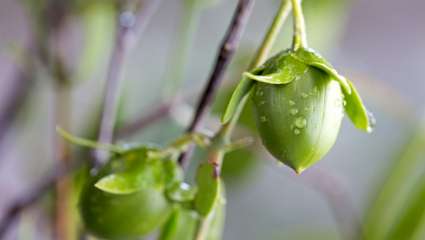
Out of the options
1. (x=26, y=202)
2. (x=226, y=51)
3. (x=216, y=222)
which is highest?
(x=226, y=51)

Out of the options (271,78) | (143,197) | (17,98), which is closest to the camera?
(271,78)

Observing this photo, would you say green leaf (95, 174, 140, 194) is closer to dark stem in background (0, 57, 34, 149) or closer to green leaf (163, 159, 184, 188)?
green leaf (163, 159, 184, 188)

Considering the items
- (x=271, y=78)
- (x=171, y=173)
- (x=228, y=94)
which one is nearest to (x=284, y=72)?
(x=271, y=78)

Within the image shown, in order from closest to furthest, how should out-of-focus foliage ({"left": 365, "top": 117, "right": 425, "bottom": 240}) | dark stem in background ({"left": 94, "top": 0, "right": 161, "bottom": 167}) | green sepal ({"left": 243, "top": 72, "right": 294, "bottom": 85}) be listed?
green sepal ({"left": 243, "top": 72, "right": 294, "bottom": 85}) → dark stem in background ({"left": 94, "top": 0, "right": 161, "bottom": 167}) → out-of-focus foliage ({"left": 365, "top": 117, "right": 425, "bottom": 240})

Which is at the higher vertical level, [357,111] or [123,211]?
[357,111]

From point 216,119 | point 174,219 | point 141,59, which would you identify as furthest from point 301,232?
point 174,219

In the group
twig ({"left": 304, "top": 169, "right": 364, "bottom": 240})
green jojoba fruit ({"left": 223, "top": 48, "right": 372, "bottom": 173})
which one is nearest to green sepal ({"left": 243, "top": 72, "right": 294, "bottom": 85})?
green jojoba fruit ({"left": 223, "top": 48, "right": 372, "bottom": 173})

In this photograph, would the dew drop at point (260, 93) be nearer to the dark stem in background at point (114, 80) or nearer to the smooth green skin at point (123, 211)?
the smooth green skin at point (123, 211)

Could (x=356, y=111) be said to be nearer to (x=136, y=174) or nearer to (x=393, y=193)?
(x=136, y=174)
